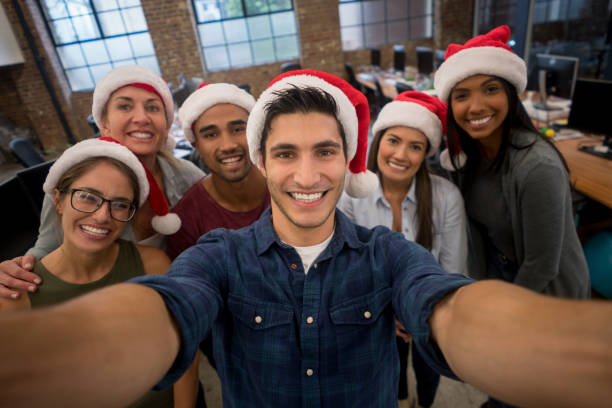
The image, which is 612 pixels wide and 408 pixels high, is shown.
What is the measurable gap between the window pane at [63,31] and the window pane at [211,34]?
2671 millimetres

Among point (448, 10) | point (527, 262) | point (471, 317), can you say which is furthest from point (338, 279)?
point (448, 10)

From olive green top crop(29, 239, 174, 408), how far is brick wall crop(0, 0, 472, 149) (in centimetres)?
643

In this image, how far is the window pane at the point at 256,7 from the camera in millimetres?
6645

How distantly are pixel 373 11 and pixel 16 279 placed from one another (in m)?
8.18

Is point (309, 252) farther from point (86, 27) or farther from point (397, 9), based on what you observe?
point (86, 27)

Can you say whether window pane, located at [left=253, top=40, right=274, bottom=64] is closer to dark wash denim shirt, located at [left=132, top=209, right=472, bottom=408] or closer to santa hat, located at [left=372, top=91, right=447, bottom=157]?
santa hat, located at [left=372, top=91, right=447, bottom=157]

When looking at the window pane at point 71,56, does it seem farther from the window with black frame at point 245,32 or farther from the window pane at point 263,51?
the window pane at point 263,51

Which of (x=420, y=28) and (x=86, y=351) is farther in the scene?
(x=420, y=28)

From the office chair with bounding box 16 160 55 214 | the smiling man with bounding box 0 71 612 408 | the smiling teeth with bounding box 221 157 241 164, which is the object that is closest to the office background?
the office chair with bounding box 16 160 55 214

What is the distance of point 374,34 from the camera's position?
739 cm

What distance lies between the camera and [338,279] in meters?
0.85

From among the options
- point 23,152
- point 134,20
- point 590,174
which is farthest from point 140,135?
point 134,20

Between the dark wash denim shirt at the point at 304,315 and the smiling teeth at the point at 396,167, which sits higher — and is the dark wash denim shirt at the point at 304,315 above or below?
below

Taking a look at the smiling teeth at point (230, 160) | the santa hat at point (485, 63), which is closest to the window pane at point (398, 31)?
the santa hat at point (485, 63)
